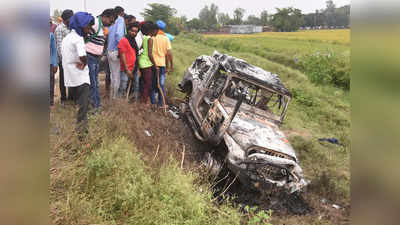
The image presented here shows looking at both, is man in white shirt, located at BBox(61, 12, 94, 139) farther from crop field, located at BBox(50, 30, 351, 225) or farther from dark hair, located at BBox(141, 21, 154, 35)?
dark hair, located at BBox(141, 21, 154, 35)

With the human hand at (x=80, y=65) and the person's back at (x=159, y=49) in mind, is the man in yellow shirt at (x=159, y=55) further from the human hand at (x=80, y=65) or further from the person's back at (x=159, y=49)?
the human hand at (x=80, y=65)

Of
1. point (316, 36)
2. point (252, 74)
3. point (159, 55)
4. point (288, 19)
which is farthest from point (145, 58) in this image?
point (288, 19)

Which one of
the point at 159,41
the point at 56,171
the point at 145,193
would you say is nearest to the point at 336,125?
the point at 159,41

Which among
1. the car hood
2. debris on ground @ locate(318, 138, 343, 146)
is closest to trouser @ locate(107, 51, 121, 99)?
the car hood

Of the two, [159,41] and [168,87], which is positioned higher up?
[159,41]

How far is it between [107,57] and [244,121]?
297 centimetres

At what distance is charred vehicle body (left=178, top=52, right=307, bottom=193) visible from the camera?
4746 mm

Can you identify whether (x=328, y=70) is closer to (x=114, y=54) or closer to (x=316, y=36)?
(x=316, y=36)

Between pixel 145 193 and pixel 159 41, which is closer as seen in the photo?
pixel 145 193

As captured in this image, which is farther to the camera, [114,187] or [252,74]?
[252,74]

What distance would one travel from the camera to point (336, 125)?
10391 millimetres

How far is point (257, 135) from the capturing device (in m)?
5.22
